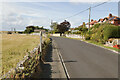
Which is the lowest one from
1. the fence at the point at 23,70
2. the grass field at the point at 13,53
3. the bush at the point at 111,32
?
the grass field at the point at 13,53

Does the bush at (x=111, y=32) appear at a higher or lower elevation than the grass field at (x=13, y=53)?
higher

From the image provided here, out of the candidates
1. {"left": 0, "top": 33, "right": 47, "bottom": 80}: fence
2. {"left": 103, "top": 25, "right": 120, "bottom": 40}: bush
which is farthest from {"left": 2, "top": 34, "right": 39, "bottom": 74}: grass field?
{"left": 103, "top": 25, "right": 120, "bottom": 40}: bush

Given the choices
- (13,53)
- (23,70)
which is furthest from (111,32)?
(23,70)

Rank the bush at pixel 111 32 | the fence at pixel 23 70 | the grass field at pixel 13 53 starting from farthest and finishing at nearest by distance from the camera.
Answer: the bush at pixel 111 32, the grass field at pixel 13 53, the fence at pixel 23 70

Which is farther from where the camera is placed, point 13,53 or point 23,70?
point 13,53

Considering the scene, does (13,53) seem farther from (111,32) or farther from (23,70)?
Result: (111,32)

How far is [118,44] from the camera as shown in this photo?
17469 millimetres

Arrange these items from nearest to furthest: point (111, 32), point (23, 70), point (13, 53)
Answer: point (23, 70), point (13, 53), point (111, 32)

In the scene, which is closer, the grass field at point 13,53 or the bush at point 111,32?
the grass field at point 13,53

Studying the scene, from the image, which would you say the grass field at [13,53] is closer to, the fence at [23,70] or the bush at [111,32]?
the fence at [23,70]

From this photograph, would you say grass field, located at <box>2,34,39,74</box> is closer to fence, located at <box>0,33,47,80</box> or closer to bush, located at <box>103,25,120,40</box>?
fence, located at <box>0,33,47,80</box>

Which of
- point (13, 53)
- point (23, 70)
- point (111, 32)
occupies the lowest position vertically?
point (13, 53)

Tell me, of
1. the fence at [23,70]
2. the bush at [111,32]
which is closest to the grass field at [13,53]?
the fence at [23,70]

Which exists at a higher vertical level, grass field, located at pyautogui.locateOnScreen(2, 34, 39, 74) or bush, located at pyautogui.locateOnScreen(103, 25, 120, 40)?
bush, located at pyautogui.locateOnScreen(103, 25, 120, 40)
